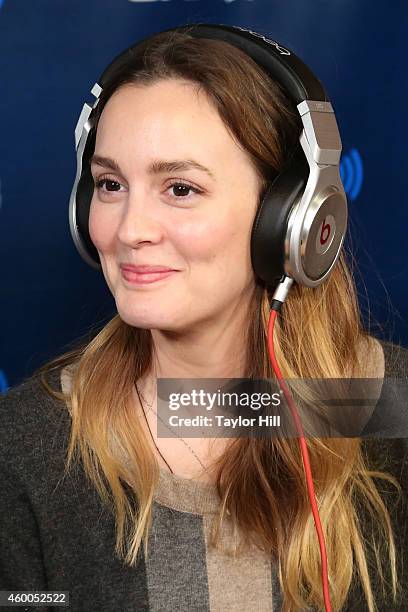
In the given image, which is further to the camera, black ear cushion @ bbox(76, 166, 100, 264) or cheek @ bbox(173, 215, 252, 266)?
black ear cushion @ bbox(76, 166, 100, 264)

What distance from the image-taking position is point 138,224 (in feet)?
3.91

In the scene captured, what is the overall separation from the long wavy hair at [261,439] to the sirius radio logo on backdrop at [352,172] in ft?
1.05

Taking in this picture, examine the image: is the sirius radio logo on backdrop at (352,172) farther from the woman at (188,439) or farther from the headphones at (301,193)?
the headphones at (301,193)

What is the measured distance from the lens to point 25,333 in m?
1.78

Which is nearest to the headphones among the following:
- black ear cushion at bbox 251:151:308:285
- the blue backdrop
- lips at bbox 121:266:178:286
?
black ear cushion at bbox 251:151:308:285

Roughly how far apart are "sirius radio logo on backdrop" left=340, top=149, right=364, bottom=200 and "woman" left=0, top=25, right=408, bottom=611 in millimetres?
319

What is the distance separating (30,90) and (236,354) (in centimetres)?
63

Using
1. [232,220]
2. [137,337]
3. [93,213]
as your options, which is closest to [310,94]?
[232,220]

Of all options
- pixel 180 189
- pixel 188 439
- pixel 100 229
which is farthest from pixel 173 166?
pixel 188 439

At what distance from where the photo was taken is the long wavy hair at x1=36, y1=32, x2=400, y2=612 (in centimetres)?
126

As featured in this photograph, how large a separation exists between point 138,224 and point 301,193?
206 mm

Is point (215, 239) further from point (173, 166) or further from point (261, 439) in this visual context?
point (261, 439)

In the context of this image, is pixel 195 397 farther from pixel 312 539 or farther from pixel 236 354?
pixel 312 539

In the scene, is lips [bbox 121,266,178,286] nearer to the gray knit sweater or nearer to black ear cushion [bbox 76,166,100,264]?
black ear cushion [bbox 76,166,100,264]
